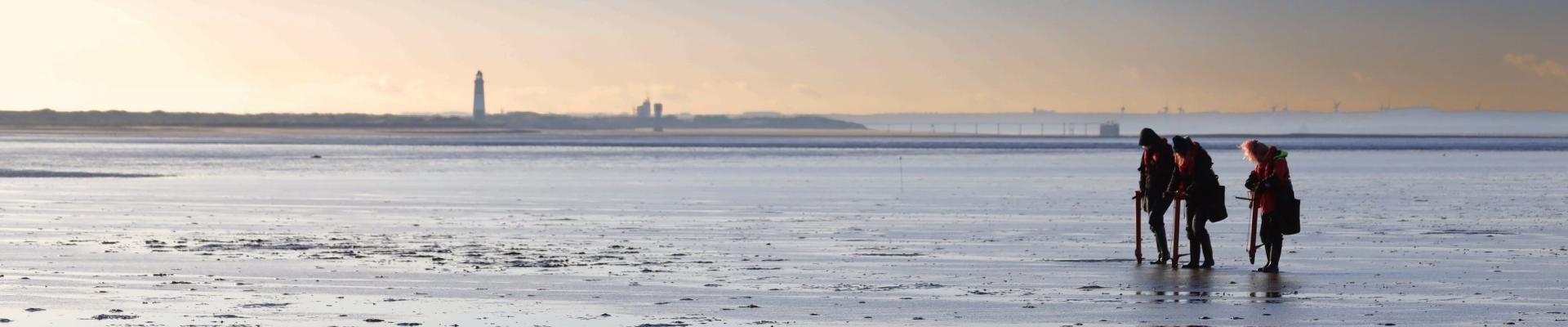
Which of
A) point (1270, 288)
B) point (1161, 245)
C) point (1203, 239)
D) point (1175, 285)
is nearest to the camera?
point (1270, 288)

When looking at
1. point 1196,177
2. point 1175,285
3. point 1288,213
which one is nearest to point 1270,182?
point 1288,213

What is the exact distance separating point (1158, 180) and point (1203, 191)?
0.60 meters

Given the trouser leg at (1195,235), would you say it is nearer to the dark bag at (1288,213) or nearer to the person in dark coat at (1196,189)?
the person in dark coat at (1196,189)

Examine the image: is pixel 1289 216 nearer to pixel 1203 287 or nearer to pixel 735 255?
pixel 1203 287

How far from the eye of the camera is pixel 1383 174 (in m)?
43.3

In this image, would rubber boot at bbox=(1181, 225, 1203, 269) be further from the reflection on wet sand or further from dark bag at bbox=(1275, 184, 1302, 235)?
dark bag at bbox=(1275, 184, 1302, 235)

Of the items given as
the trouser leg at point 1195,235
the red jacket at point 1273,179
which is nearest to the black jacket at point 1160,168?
the trouser leg at point 1195,235

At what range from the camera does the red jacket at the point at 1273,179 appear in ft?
52.8

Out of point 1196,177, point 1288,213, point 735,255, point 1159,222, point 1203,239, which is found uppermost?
point 1196,177

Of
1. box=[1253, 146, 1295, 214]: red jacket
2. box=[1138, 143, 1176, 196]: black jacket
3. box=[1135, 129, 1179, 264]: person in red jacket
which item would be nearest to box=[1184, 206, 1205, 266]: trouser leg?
box=[1135, 129, 1179, 264]: person in red jacket

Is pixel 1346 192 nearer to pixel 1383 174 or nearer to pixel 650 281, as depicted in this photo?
pixel 1383 174

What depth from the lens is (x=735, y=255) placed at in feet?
57.0

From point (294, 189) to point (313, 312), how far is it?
21738 millimetres

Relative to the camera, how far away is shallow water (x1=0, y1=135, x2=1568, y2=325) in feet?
40.6
